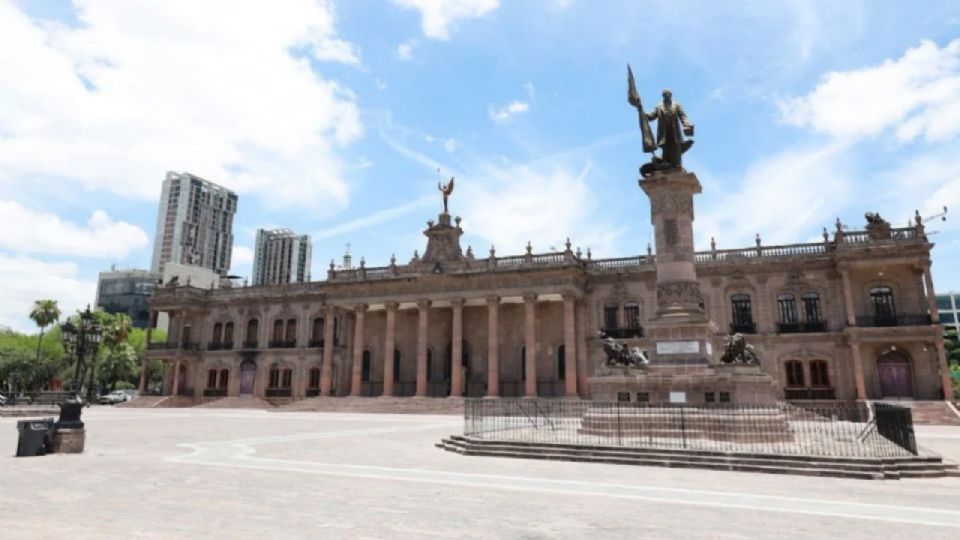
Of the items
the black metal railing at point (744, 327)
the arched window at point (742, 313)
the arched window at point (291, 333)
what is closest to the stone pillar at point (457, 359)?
the arched window at point (291, 333)

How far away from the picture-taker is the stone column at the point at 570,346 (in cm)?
3572

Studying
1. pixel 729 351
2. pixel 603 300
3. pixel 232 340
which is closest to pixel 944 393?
pixel 603 300

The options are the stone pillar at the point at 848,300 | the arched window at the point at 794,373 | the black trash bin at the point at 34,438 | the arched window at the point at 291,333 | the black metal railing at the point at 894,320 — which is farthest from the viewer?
the arched window at the point at 291,333

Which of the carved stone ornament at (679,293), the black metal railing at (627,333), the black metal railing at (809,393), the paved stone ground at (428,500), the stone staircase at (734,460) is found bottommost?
the paved stone ground at (428,500)

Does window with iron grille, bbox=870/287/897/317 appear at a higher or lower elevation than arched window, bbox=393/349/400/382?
higher

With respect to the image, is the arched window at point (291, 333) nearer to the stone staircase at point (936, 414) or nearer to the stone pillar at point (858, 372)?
the stone pillar at point (858, 372)

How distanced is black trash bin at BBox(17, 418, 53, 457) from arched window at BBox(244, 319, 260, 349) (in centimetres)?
3777

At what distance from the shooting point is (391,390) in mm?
40344

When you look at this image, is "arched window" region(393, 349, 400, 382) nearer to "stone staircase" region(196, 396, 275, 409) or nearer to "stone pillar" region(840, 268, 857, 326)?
"stone staircase" region(196, 396, 275, 409)

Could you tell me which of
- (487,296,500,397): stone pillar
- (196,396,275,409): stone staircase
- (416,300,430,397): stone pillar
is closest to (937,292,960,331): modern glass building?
(487,296,500,397): stone pillar

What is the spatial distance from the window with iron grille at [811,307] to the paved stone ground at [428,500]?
1078 inches

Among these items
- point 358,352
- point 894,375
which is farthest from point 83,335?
point 894,375

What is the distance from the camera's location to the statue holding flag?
1908cm

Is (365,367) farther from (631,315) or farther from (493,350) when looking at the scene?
(631,315)
